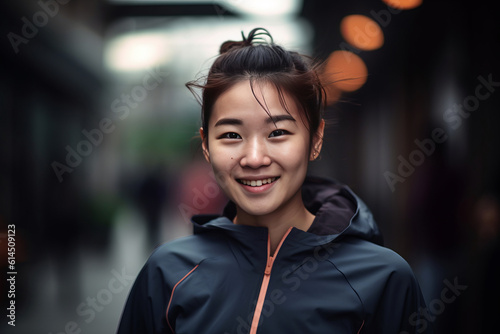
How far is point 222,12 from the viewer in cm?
616

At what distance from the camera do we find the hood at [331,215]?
5.19 feet

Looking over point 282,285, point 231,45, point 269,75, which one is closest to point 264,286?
point 282,285

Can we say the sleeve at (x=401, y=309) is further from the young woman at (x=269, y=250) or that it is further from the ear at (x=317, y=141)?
the ear at (x=317, y=141)

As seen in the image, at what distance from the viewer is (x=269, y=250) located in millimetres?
1539

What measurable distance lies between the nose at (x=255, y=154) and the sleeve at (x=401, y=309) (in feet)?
1.85

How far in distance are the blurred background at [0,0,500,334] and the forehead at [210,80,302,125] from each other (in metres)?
0.36

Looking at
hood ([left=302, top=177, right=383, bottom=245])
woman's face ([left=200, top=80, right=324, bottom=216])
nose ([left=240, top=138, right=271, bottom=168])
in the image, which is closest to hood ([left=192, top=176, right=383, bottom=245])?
hood ([left=302, top=177, right=383, bottom=245])

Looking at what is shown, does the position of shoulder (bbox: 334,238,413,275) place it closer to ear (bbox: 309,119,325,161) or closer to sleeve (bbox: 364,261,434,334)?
sleeve (bbox: 364,261,434,334)

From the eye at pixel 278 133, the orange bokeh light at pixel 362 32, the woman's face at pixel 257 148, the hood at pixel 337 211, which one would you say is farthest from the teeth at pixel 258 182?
the orange bokeh light at pixel 362 32

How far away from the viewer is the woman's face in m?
1.48

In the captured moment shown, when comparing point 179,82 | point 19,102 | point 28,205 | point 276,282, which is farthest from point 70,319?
point 179,82

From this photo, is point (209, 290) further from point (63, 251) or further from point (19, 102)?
point (63, 251)

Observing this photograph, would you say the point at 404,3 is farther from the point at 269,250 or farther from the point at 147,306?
the point at 147,306

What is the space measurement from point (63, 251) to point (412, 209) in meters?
6.07
